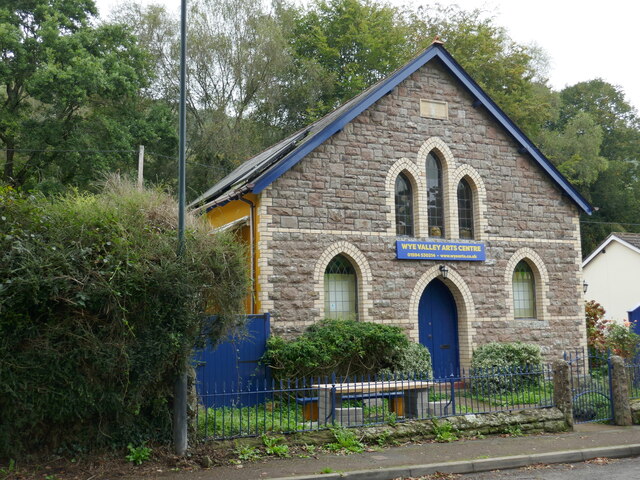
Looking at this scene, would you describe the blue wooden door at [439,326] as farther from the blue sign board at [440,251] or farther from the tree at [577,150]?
the tree at [577,150]

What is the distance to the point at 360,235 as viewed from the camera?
50.8 ft

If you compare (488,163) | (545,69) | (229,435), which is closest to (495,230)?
(488,163)

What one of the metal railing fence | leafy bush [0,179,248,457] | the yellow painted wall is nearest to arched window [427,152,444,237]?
the yellow painted wall

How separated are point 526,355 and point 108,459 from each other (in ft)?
34.6

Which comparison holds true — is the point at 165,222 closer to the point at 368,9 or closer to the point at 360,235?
the point at 360,235

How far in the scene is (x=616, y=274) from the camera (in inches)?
1220

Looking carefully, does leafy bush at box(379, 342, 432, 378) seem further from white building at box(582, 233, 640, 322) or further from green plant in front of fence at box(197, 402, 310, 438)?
white building at box(582, 233, 640, 322)

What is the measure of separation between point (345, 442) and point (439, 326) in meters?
7.09

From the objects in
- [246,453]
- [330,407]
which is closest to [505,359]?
[330,407]

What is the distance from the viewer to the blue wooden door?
16.5m

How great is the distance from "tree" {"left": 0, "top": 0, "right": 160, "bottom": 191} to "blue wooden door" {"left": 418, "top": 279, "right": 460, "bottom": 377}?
528 inches

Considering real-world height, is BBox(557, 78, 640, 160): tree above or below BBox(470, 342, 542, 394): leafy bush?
above

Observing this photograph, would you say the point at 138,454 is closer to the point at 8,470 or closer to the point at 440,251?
the point at 8,470

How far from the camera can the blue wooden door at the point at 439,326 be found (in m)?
16.5
